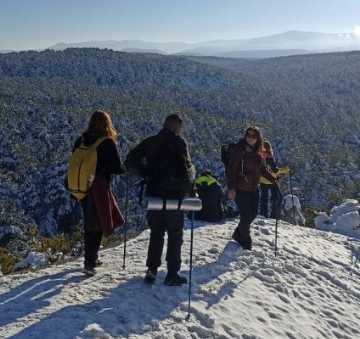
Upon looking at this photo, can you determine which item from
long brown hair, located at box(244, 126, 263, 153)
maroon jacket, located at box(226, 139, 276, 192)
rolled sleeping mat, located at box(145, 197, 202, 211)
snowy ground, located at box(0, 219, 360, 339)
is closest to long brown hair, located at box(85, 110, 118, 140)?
rolled sleeping mat, located at box(145, 197, 202, 211)

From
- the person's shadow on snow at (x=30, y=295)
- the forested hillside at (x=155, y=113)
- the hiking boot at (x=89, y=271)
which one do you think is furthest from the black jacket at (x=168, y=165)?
the forested hillside at (x=155, y=113)

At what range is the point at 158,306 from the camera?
241 inches

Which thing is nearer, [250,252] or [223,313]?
[223,313]

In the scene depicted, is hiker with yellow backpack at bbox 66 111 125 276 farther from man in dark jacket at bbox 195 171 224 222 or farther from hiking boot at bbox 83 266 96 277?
man in dark jacket at bbox 195 171 224 222

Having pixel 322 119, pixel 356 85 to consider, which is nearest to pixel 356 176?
pixel 322 119

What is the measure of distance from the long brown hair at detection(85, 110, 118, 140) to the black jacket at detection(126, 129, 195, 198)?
0.47 meters

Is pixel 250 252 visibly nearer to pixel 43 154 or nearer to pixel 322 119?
pixel 43 154

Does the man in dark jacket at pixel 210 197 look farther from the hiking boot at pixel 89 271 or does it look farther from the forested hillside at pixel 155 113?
the forested hillside at pixel 155 113

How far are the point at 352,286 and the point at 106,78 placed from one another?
531 feet

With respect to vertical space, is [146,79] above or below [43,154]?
above

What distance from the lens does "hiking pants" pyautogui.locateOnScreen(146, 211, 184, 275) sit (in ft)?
20.8

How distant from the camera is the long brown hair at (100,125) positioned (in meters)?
6.31

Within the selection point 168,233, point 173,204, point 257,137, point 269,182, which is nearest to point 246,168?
point 257,137

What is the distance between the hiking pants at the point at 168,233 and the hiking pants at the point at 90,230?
2.29 feet
